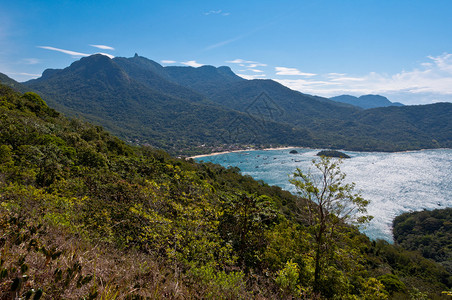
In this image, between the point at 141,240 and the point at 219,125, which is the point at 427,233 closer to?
the point at 141,240

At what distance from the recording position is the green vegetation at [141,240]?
2.59 meters

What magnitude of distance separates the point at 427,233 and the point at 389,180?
30779 millimetres

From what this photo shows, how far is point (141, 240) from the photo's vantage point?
549 cm

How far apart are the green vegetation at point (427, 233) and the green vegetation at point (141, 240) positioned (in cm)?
1877

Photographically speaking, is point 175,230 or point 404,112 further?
point 404,112

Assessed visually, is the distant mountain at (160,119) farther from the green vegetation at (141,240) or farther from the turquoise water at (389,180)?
the green vegetation at (141,240)

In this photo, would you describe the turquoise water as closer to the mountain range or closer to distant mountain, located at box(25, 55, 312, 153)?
the mountain range

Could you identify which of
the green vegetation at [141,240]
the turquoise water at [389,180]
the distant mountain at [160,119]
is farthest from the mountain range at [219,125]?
the green vegetation at [141,240]

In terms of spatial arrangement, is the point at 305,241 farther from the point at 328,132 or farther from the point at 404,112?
Answer: the point at 404,112

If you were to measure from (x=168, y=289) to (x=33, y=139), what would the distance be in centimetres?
2089

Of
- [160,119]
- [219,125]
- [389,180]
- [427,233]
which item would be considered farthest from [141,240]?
[160,119]

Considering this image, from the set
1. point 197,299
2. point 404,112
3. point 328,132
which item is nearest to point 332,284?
point 197,299

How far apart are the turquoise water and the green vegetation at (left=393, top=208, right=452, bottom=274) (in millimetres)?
2225

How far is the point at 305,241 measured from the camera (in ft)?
33.9
